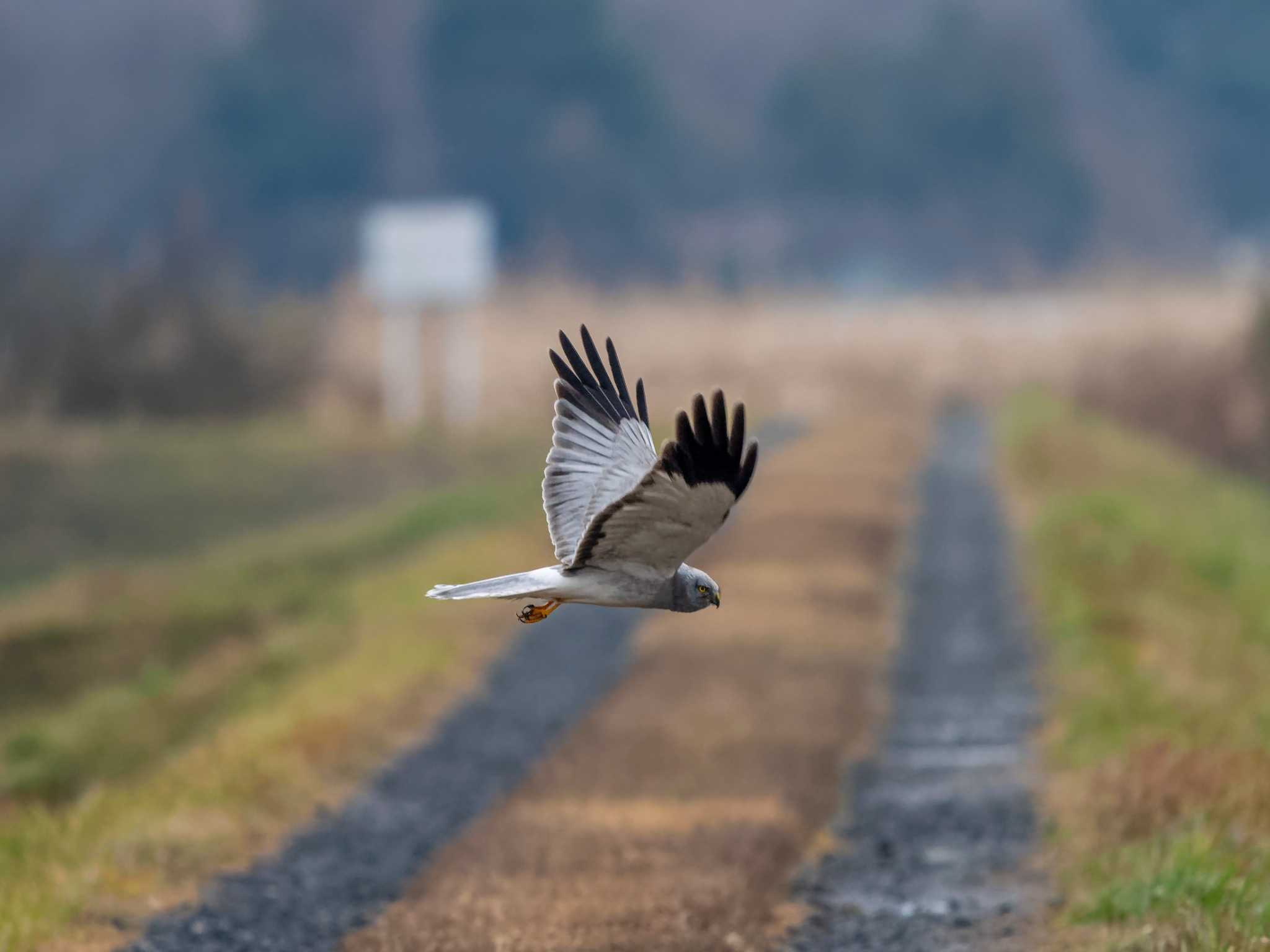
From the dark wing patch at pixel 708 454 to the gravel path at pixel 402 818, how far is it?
290cm

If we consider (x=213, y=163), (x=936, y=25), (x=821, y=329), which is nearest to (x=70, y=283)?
(x=821, y=329)

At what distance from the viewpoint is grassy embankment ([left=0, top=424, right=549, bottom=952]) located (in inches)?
314

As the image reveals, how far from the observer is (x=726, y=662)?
12266 mm

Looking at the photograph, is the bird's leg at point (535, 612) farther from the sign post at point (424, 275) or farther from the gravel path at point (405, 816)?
the sign post at point (424, 275)

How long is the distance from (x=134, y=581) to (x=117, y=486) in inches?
197

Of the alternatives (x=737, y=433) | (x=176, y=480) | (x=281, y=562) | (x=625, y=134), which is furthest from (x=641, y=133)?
(x=737, y=433)

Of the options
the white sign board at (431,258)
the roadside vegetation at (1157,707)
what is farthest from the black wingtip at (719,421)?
the white sign board at (431,258)

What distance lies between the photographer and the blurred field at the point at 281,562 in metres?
8.76

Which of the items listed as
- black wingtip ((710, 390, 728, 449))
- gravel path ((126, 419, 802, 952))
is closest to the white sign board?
gravel path ((126, 419, 802, 952))

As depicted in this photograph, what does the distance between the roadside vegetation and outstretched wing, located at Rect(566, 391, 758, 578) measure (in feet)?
6.61

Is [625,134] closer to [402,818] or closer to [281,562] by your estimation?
[281,562]

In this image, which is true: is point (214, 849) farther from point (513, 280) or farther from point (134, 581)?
point (513, 280)

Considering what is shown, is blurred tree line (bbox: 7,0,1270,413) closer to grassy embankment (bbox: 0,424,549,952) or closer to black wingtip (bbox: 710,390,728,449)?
grassy embankment (bbox: 0,424,549,952)

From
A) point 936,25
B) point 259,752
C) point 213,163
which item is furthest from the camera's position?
point 936,25
